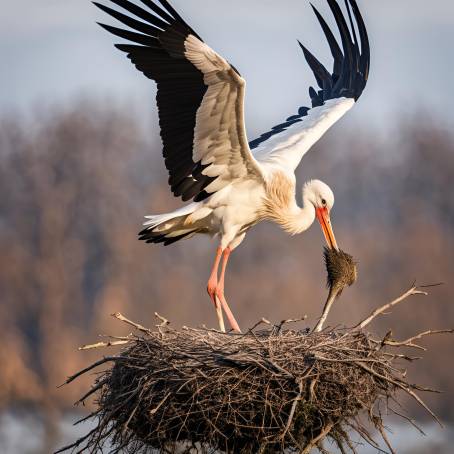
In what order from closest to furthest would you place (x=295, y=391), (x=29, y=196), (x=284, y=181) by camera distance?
(x=295, y=391), (x=284, y=181), (x=29, y=196)

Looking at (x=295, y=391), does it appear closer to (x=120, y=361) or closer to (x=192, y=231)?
(x=120, y=361)

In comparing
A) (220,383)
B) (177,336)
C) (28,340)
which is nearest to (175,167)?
(177,336)

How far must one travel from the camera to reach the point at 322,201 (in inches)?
320

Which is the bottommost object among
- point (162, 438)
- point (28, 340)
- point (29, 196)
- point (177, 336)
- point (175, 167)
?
point (28, 340)

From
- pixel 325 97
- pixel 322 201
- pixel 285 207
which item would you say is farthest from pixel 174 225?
pixel 325 97

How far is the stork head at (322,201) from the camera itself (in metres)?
8.10

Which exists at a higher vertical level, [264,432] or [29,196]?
[264,432]

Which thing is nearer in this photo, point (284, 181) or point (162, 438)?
point (162, 438)

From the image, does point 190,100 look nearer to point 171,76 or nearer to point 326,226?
point 171,76

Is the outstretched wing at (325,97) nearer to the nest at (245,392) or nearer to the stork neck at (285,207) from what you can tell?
the stork neck at (285,207)

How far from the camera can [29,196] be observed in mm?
22078

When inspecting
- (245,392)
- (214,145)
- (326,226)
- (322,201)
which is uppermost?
(214,145)

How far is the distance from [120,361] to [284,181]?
221cm

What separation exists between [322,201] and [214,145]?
3.59 feet
